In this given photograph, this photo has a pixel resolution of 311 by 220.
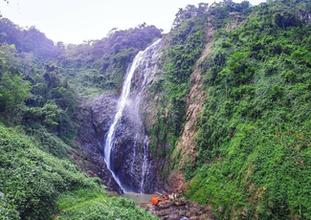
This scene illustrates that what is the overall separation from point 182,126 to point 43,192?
53.6 ft

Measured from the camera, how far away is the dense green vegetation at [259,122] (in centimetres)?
1816

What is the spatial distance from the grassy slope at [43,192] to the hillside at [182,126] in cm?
7

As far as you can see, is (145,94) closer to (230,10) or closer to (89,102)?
(89,102)

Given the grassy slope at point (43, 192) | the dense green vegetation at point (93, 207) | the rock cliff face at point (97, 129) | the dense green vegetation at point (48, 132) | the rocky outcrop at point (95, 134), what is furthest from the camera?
the rock cliff face at point (97, 129)

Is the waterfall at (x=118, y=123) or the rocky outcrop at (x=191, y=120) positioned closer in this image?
the rocky outcrop at (x=191, y=120)

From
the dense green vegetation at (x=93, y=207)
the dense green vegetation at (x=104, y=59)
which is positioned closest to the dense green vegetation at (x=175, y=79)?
the dense green vegetation at (x=104, y=59)

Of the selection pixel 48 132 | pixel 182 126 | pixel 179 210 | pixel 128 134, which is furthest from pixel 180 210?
pixel 48 132

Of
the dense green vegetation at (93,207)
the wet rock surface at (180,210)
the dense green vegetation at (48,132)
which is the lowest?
the wet rock surface at (180,210)

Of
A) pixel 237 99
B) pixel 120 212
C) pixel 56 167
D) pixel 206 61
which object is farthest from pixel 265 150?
pixel 206 61

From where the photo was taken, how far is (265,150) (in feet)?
67.0

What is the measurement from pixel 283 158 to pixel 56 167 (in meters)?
12.0

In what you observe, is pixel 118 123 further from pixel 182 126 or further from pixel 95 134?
pixel 182 126

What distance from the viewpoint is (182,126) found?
2992cm

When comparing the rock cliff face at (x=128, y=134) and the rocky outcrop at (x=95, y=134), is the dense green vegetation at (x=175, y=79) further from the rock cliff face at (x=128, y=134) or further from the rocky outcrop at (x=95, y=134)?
the rocky outcrop at (x=95, y=134)
